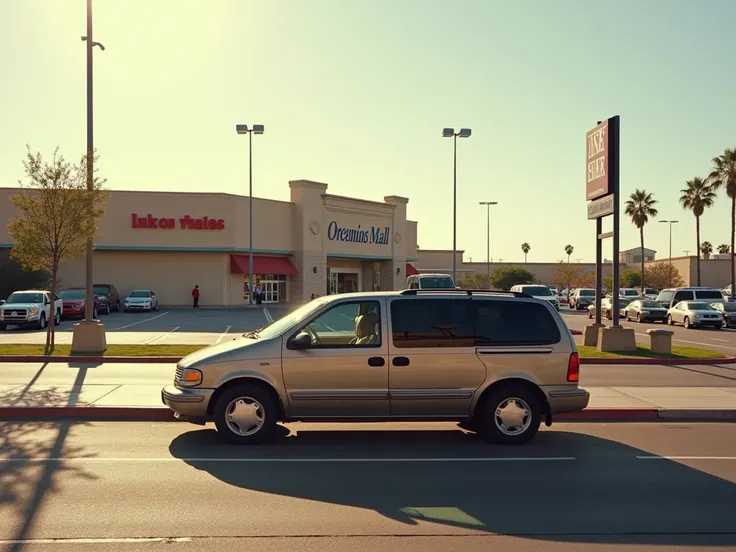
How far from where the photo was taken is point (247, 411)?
9.02 m

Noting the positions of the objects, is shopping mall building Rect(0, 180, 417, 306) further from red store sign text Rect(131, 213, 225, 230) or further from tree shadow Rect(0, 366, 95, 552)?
tree shadow Rect(0, 366, 95, 552)

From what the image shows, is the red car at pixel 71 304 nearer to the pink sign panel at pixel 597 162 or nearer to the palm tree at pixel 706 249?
the pink sign panel at pixel 597 162

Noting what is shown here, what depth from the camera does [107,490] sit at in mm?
6980

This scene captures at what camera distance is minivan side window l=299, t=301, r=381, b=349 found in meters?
9.19

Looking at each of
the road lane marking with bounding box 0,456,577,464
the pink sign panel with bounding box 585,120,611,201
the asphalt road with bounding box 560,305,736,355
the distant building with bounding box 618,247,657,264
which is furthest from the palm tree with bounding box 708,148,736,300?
the distant building with bounding box 618,247,657,264

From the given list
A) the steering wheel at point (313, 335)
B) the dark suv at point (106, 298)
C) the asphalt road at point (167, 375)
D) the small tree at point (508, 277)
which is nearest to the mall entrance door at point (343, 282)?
the dark suv at point (106, 298)

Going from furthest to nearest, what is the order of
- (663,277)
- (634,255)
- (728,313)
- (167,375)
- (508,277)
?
(634,255), (508,277), (663,277), (728,313), (167,375)

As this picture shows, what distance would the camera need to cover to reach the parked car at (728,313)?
3731cm

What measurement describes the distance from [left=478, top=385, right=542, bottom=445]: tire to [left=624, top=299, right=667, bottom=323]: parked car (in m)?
33.8

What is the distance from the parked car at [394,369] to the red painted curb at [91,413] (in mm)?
1762

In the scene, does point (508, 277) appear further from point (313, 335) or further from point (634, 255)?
point (313, 335)

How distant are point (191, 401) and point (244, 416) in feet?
2.12

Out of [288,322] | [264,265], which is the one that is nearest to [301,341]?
[288,322]

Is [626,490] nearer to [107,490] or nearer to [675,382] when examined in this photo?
[107,490]
